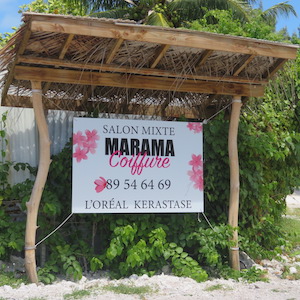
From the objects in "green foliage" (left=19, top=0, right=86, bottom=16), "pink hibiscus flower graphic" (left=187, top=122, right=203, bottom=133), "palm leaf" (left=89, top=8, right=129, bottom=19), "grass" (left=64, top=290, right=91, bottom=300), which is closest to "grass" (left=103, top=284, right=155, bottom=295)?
"grass" (left=64, top=290, right=91, bottom=300)

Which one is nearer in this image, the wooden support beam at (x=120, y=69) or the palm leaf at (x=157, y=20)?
the wooden support beam at (x=120, y=69)

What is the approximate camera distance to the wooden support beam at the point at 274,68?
5652 millimetres

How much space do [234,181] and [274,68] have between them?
4.75ft

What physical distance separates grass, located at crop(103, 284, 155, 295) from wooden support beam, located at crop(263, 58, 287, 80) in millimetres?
2911

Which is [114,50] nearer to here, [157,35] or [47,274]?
[157,35]

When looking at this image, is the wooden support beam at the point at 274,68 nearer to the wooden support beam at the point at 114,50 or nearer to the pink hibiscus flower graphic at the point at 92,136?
the wooden support beam at the point at 114,50

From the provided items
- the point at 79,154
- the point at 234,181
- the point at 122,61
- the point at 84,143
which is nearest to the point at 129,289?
the point at 79,154

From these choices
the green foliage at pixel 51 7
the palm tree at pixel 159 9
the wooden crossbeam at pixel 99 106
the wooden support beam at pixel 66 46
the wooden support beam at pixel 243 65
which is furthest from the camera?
the palm tree at pixel 159 9

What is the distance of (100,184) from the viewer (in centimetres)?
552

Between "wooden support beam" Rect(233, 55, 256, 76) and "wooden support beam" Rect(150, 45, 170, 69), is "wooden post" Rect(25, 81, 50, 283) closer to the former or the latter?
"wooden support beam" Rect(150, 45, 170, 69)

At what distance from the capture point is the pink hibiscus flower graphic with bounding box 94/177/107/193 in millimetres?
5497

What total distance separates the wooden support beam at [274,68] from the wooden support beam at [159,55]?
1.47 m

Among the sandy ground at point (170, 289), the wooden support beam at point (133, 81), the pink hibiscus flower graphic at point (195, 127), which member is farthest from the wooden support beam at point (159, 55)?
the sandy ground at point (170, 289)

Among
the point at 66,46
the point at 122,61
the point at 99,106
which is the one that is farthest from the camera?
the point at 99,106
